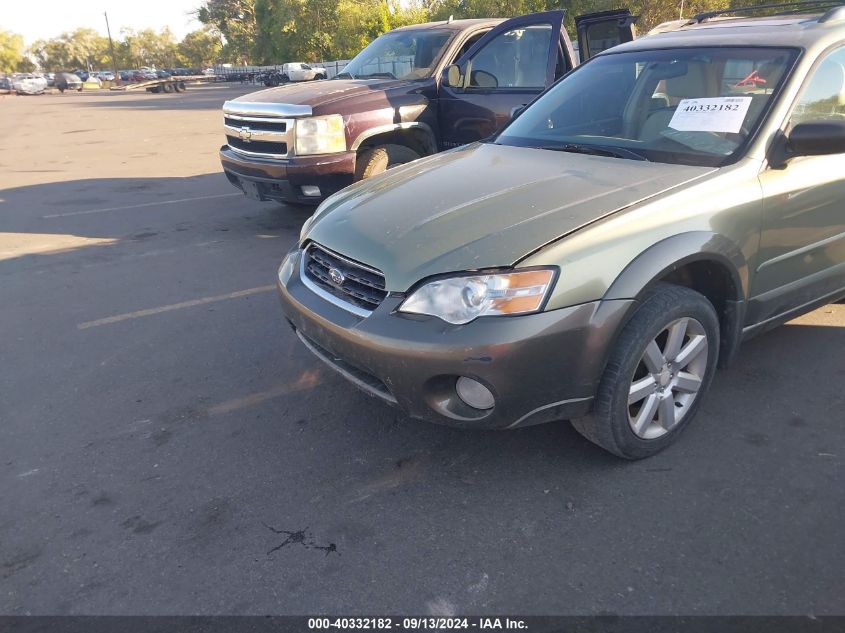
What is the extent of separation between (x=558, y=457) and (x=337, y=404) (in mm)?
1186


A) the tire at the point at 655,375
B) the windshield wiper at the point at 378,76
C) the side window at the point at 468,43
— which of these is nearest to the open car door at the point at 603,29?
the side window at the point at 468,43

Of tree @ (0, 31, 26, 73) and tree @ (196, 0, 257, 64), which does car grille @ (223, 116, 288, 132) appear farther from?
tree @ (0, 31, 26, 73)

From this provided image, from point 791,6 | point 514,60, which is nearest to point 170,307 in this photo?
point 514,60

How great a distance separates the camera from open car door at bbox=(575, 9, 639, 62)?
657cm

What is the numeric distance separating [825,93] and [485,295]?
7.24 ft

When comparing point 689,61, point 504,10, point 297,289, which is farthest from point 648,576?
point 504,10

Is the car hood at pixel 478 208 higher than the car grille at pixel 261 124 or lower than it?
lower

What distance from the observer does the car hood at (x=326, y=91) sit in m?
6.04

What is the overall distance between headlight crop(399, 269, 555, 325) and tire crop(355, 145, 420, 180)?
3.94 meters

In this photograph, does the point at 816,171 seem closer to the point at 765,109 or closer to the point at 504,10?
the point at 765,109

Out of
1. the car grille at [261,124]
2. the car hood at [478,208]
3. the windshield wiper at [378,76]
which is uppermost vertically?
the windshield wiper at [378,76]

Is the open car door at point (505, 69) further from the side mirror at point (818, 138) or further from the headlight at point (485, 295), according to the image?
the headlight at point (485, 295)

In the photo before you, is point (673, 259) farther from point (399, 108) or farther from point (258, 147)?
point (258, 147)

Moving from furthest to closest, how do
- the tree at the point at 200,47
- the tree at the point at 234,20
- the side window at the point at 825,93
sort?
the tree at the point at 200,47
the tree at the point at 234,20
the side window at the point at 825,93
